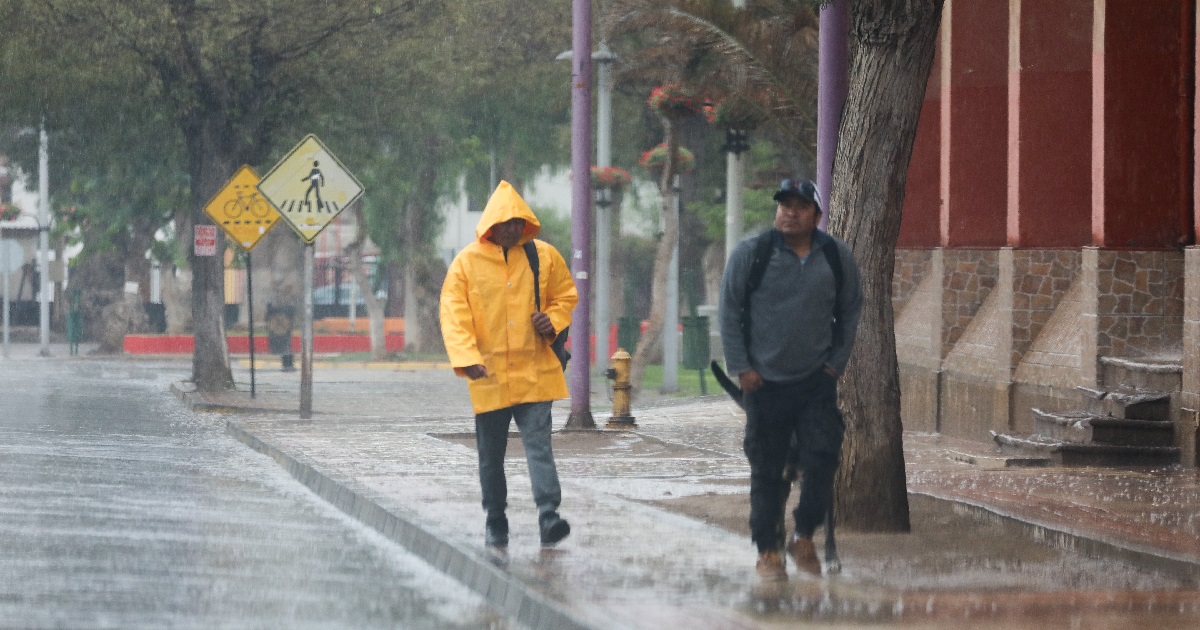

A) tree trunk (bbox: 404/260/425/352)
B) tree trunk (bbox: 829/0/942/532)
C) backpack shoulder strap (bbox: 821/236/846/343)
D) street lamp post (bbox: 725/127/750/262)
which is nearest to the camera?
backpack shoulder strap (bbox: 821/236/846/343)

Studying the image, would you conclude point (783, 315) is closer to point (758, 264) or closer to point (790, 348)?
point (790, 348)

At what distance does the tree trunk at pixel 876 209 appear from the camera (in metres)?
10.1

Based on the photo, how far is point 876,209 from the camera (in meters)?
10.2

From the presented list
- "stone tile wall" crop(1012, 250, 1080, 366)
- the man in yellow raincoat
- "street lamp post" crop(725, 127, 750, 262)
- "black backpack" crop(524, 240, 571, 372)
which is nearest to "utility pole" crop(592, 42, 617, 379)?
"street lamp post" crop(725, 127, 750, 262)

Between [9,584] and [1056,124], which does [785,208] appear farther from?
[1056,124]

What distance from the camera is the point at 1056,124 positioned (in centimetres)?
1727

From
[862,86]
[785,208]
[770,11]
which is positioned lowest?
[785,208]

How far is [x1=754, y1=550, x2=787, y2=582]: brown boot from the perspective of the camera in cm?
845

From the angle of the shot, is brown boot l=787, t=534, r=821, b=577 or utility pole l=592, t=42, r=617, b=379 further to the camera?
utility pole l=592, t=42, r=617, b=379

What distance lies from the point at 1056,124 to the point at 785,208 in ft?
31.0

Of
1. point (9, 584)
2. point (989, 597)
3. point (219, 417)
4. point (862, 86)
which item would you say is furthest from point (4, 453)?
point (989, 597)

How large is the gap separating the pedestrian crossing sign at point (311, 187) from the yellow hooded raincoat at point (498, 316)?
11460 millimetres

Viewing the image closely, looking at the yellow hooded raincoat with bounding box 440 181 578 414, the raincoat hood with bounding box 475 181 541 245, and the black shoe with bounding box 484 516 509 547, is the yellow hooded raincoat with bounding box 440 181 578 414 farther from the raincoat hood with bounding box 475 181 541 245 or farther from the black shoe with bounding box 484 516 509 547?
the black shoe with bounding box 484 516 509 547

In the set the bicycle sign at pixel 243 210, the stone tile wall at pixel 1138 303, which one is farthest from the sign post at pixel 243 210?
the stone tile wall at pixel 1138 303
